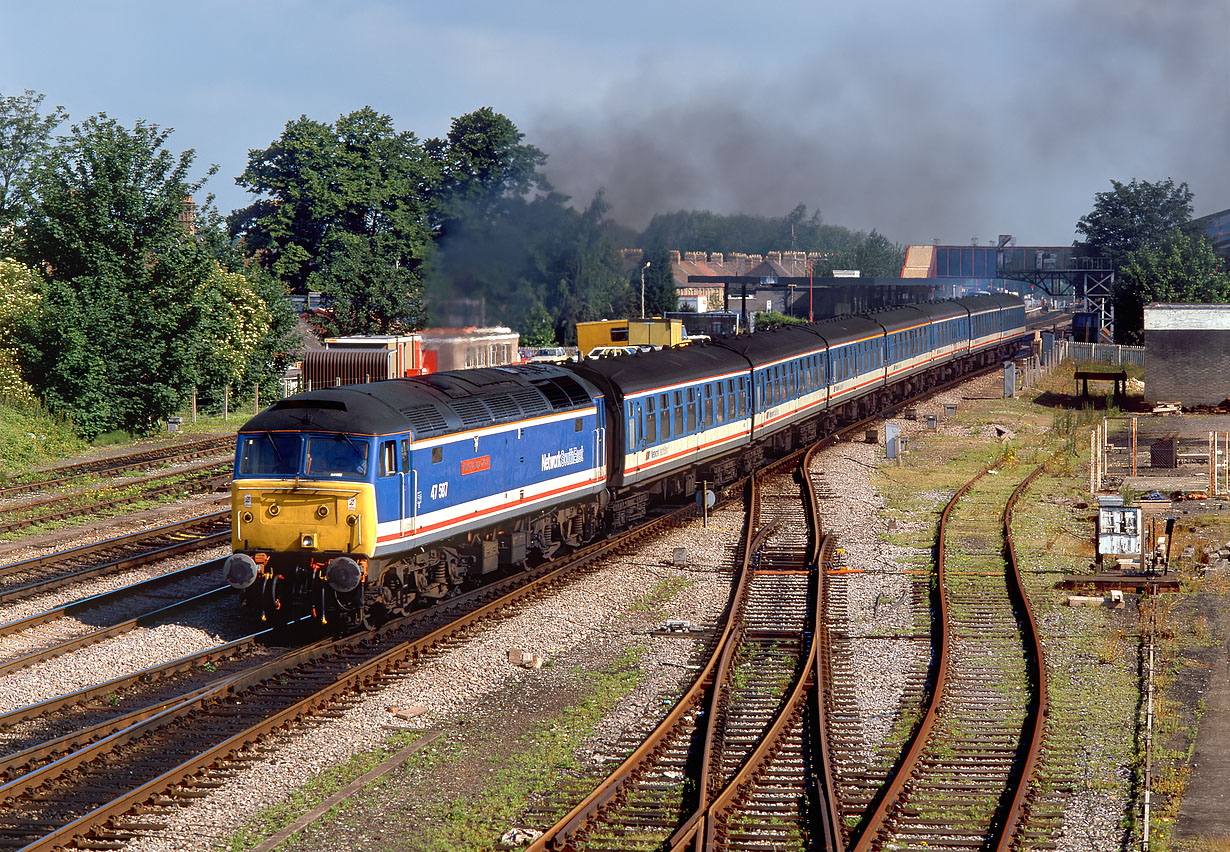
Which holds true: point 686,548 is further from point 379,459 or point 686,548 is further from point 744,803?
point 744,803

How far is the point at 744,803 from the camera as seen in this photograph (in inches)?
477

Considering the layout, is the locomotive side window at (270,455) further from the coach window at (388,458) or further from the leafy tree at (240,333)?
the leafy tree at (240,333)

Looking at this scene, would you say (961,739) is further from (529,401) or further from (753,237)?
(753,237)

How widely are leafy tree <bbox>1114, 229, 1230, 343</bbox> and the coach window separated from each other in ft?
186

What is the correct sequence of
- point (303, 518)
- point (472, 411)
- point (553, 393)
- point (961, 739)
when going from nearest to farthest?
point (961, 739) < point (303, 518) < point (472, 411) < point (553, 393)

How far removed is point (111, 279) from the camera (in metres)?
39.1

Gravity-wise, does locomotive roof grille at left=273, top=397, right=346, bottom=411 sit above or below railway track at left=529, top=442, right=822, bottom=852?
above

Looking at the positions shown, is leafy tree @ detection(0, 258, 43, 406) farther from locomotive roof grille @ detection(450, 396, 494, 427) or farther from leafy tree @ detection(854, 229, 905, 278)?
leafy tree @ detection(854, 229, 905, 278)

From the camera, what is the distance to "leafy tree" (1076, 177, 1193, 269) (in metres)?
97.1

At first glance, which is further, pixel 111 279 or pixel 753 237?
pixel 753 237

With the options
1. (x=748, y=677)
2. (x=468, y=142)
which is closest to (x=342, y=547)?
(x=748, y=677)

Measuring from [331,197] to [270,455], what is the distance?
61.6 metres

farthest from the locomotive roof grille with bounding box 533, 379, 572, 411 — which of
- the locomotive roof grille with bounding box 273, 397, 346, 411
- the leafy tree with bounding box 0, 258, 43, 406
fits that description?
the leafy tree with bounding box 0, 258, 43, 406


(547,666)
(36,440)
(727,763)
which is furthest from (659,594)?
(36,440)
